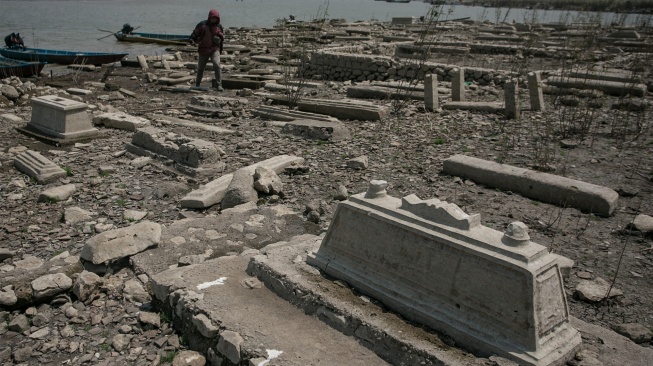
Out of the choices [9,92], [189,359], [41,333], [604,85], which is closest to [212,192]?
[41,333]

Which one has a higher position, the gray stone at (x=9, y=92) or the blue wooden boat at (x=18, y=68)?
the blue wooden boat at (x=18, y=68)

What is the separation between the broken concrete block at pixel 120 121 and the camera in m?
9.24

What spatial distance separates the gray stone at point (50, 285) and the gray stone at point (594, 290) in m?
4.20

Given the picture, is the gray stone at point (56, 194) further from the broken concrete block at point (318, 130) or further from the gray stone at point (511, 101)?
the gray stone at point (511, 101)

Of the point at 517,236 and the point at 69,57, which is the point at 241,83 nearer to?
the point at 69,57

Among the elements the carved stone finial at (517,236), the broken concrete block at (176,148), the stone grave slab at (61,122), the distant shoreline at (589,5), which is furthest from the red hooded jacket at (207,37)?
the distant shoreline at (589,5)

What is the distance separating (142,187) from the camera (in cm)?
670

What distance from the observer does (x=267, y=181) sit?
6.42m

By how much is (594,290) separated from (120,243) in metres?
4.11

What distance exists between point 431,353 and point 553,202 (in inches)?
152

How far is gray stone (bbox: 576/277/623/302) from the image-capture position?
4336mm

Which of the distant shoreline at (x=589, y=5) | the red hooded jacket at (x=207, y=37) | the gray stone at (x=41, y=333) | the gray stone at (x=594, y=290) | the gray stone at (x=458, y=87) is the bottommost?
the gray stone at (x=41, y=333)

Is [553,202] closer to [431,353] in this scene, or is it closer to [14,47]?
[431,353]

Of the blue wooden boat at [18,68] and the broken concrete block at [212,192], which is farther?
the blue wooden boat at [18,68]
